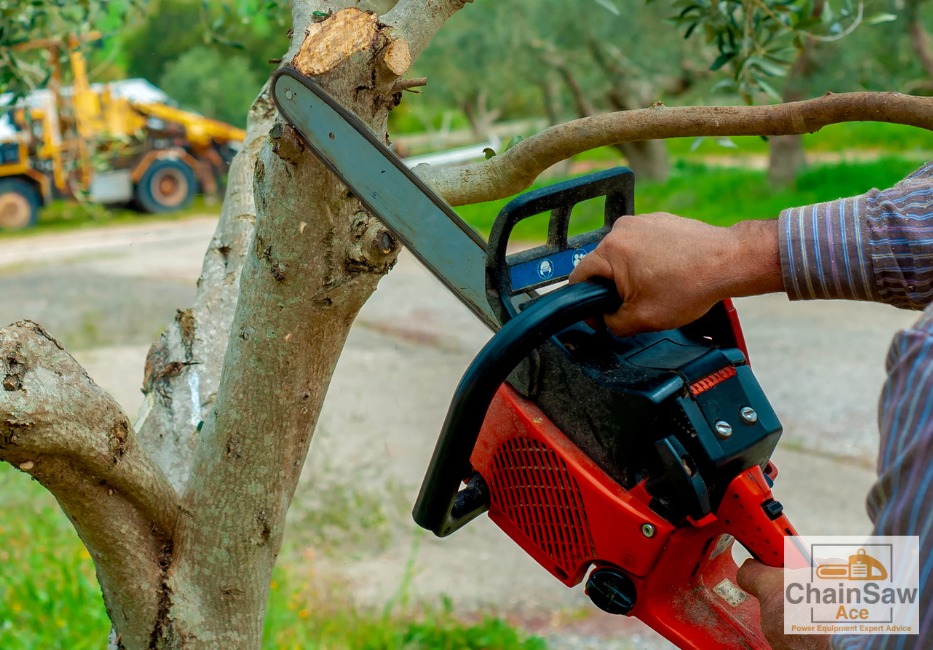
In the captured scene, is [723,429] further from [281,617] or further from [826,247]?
[281,617]

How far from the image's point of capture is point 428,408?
529cm

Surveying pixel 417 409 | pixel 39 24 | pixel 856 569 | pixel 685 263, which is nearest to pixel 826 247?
pixel 685 263

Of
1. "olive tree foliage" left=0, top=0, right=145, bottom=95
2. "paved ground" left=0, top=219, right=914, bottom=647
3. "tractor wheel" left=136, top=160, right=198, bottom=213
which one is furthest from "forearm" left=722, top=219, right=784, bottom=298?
"tractor wheel" left=136, top=160, right=198, bottom=213

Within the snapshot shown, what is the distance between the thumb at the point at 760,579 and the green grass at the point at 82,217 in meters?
14.3

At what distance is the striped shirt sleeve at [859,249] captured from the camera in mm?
992

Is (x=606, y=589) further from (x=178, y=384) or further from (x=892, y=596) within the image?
(x=178, y=384)

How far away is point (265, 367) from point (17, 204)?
568 inches

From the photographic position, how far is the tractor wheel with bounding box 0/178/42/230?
13.6m

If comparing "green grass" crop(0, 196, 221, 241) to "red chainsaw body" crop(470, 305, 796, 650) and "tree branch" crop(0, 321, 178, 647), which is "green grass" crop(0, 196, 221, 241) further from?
"red chainsaw body" crop(470, 305, 796, 650)

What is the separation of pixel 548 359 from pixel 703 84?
14139 mm

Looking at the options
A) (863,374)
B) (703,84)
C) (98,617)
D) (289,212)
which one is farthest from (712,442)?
(703,84)

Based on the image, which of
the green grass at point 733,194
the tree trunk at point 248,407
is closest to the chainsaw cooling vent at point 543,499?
the tree trunk at point 248,407

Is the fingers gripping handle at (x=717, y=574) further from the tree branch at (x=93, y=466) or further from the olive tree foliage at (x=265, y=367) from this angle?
the tree branch at (x=93, y=466)

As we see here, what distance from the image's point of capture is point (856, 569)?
98cm
